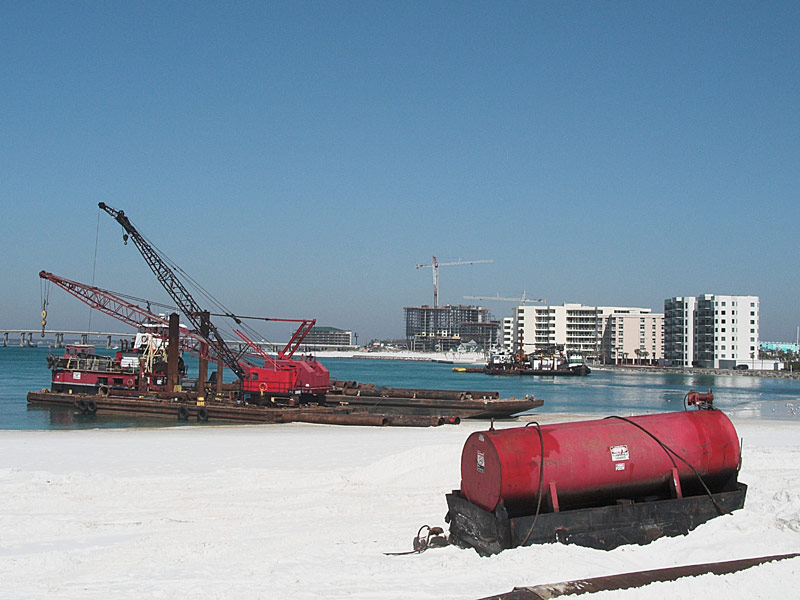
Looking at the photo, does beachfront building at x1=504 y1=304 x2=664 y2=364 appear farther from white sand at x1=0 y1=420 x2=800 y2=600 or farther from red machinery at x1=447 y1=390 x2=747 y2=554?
red machinery at x1=447 y1=390 x2=747 y2=554

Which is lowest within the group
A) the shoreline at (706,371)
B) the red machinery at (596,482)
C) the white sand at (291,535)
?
the shoreline at (706,371)

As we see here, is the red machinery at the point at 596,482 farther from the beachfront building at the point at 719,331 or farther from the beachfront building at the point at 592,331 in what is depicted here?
the beachfront building at the point at 592,331

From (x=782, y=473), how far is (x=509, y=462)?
8.20m

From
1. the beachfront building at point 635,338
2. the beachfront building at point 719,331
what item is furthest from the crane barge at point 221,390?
the beachfront building at point 635,338

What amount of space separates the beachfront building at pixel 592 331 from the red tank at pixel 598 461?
6784 inches

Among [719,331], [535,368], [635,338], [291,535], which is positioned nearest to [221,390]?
[291,535]

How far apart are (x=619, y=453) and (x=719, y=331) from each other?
15252 cm

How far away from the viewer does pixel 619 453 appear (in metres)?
9.70

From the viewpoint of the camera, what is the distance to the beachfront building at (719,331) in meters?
147

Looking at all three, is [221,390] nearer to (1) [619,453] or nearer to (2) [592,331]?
(1) [619,453]

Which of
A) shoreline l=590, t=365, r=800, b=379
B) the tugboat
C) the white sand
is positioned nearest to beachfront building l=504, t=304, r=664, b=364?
shoreline l=590, t=365, r=800, b=379

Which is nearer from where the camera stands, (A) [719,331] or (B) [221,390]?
(B) [221,390]

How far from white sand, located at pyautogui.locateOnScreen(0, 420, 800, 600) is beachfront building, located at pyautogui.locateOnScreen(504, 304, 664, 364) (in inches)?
6647

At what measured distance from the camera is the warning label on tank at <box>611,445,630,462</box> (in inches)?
380
